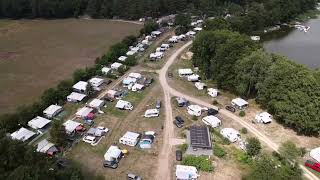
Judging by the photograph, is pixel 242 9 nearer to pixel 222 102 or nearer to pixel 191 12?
pixel 191 12

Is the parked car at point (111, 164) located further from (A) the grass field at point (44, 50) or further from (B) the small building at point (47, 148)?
(A) the grass field at point (44, 50)

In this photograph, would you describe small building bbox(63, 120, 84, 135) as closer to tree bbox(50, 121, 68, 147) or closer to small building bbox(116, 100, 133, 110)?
tree bbox(50, 121, 68, 147)

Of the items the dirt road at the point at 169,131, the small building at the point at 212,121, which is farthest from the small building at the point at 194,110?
the dirt road at the point at 169,131

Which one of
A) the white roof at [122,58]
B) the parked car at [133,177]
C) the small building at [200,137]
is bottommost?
the parked car at [133,177]

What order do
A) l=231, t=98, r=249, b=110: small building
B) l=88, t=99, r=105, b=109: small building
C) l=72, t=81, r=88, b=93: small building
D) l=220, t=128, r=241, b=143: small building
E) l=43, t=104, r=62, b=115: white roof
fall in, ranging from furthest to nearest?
1. l=72, t=81, r=88, b=93: small building
2. l=231, t=98, r=249, b=110: small building
3. l=88, t=99, r=105, b=109: small building
4. l=43, t=104, r=62, b=115: white roof
5. l=220, t=128, r=241, b=143: small building

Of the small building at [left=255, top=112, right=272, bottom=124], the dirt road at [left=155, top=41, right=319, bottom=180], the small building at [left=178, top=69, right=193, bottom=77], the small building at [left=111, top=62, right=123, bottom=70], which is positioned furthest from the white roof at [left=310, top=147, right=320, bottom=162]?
the small building at [left=111, top=62, right=123, bottom=70]

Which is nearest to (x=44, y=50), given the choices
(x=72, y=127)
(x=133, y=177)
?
(x=72, y=127)

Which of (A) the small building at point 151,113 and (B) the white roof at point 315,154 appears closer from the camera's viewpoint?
(B) the white roof at point 315,154
